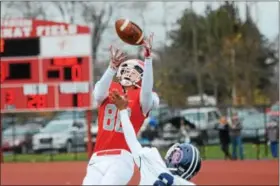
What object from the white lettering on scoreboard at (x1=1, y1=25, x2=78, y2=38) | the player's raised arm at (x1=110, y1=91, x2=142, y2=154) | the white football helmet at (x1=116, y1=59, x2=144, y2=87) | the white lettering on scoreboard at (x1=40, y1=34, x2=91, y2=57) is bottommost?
the player's raised arm at (x1=110, y1=91, x2=142, y2=154)

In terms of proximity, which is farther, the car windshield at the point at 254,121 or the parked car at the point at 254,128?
the car windshield at the point at 254,121

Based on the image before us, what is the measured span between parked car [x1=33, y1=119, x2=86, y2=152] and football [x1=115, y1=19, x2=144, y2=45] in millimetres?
23094

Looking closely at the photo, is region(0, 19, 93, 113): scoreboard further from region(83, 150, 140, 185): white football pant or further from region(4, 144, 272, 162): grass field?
region(83, 150, 140, 185): white football pant

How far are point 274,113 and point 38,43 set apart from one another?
10.8m

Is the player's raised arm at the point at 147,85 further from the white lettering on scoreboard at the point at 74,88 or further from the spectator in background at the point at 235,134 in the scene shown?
Result: the spectator in background at the point at 235,134

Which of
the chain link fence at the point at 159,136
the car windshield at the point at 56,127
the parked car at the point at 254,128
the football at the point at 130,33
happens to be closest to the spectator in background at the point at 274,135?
the chain link fence at the point at 159,136

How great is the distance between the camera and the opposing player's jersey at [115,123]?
18.9 ft

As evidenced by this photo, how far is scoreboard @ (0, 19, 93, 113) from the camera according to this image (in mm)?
19578

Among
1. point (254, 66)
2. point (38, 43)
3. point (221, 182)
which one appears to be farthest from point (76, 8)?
point (221, 182)

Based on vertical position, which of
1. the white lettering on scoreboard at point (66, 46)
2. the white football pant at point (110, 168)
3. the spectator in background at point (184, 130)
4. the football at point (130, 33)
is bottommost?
the spectator in background at point (184, 130)

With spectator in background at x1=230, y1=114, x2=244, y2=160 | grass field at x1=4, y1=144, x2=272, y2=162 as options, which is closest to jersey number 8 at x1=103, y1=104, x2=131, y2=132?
spectator in background at x1=230, y1=114, x2=244, y2=160

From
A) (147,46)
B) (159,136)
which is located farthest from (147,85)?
(159,136)

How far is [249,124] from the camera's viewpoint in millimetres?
29047

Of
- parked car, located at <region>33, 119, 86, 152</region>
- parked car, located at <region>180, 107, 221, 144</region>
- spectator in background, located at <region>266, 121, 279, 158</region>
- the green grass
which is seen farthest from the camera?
parked car, located at <region>33, 119, 86, 152</region>
